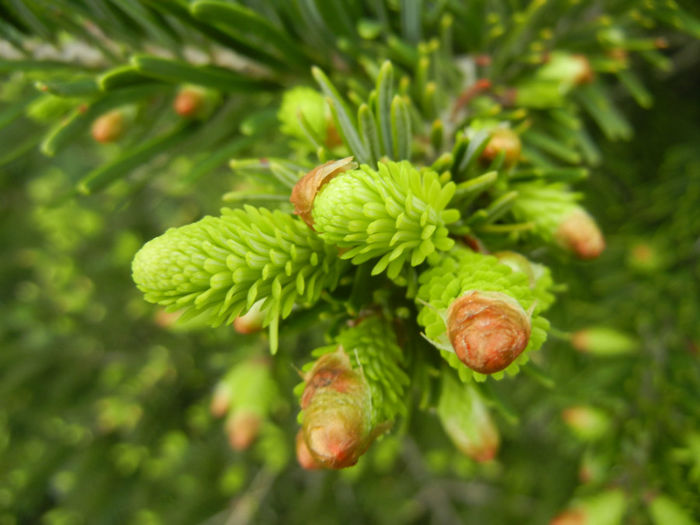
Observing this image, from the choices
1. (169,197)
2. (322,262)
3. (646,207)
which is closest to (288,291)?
(322,262)

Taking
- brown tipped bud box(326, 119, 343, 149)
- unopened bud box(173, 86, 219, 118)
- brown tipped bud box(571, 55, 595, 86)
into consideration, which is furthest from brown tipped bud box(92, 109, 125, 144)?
brown tipped bud box(571, 55, 595, 86)

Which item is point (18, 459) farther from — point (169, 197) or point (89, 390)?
point (169, 197)

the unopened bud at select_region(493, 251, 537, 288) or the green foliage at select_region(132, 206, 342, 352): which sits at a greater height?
the green foliage at select_region(132, 206, 342, 352)

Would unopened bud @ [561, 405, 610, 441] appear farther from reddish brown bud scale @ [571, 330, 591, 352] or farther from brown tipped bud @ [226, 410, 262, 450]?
brown tipped bud @ [226, 410, 262, 450]

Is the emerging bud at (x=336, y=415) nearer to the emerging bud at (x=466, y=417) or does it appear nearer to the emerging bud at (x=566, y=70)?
the emerging bud at (x=466, y=417)

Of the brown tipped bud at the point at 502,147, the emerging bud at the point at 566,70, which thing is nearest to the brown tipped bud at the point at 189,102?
the brown tipped bud at the point at 502,147

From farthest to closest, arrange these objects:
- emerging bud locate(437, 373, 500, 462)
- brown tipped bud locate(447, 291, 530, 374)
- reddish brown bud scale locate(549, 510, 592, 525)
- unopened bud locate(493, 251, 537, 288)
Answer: reddish brown bud scale locate(549, 510, 592, 525) < emerging bud locate(437, 373, 500, 462) < unopened bud locate(493, 251, 537, 288) < brown tipped bud locate(447, 291, 530, 374)
